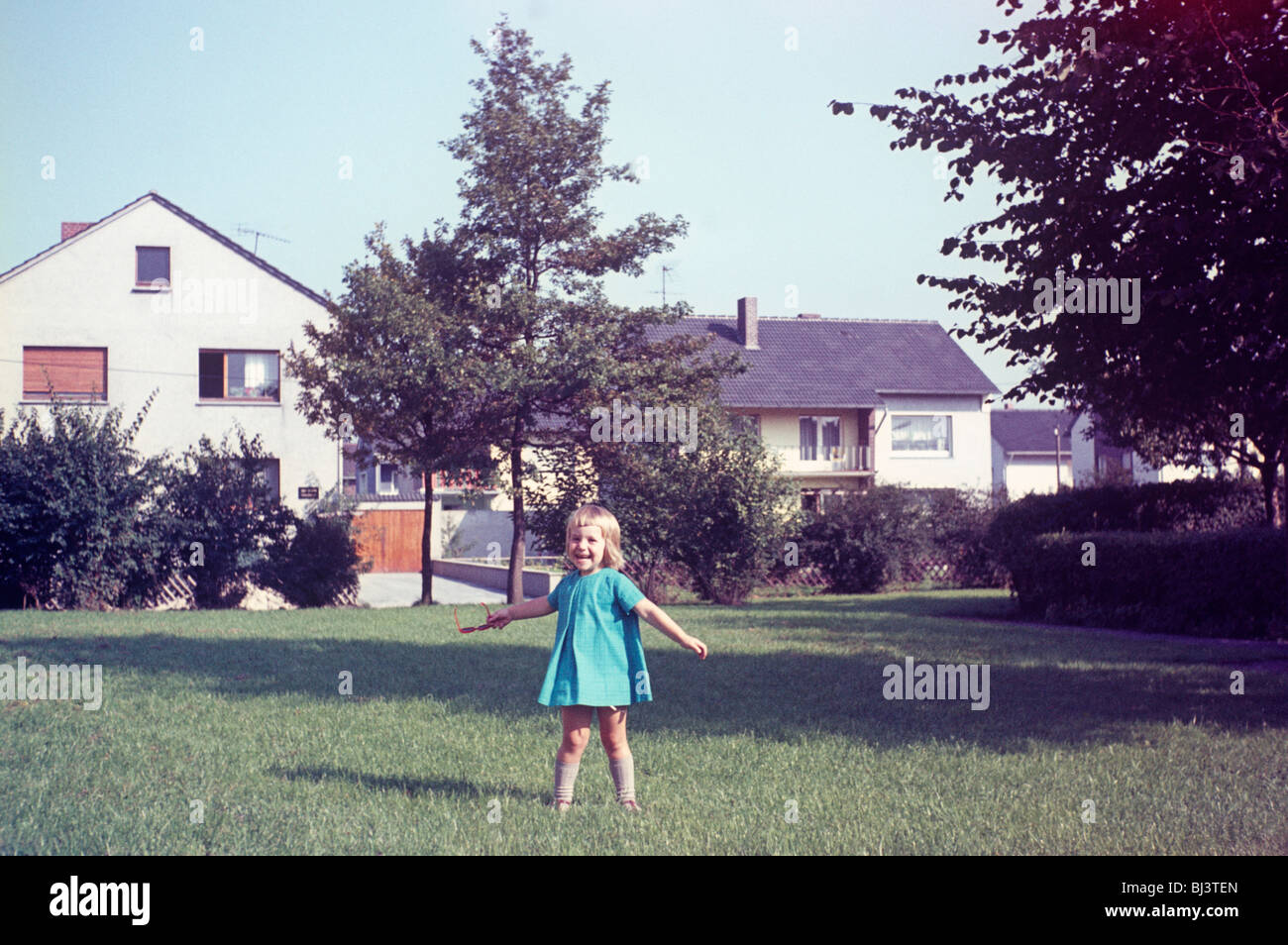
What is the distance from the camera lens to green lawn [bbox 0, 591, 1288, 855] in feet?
17.2

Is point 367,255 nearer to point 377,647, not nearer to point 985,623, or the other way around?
point 377,647

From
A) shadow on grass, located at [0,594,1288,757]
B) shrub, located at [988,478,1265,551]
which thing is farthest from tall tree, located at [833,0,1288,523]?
shrub, located at [988,478,1265,551]

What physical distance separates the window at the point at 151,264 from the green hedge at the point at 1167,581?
23111mm

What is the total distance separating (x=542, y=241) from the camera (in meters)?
23.8

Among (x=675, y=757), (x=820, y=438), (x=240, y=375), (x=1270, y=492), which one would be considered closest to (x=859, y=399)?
(x=820, y=438)

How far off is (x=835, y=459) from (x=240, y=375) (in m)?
23.6

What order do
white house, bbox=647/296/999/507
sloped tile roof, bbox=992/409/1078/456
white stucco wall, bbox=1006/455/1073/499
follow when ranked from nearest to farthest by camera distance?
white house, bbox=647/296/999/507 → sloped tile roof, bbox=992/409/1078/456 → white stucco wall, bbox=1006/455/1073/499

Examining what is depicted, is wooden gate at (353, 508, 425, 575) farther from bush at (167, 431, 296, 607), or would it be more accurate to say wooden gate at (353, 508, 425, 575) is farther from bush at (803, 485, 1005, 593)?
bush at (803, 485, 1005, 593)

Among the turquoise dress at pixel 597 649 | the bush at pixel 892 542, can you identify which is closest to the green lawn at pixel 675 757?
the turquoise dress at pixel 597 649

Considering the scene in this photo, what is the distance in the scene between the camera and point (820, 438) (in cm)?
4531

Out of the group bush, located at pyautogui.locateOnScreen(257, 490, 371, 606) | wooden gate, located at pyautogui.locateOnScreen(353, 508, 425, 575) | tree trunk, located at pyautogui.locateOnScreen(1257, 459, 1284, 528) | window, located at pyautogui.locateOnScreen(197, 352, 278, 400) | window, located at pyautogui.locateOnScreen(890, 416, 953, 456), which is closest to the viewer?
tree trunk, located at pyautogui.locateOnScreen(1257, 459, 1284, 528)

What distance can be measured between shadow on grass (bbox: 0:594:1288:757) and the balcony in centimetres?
2867

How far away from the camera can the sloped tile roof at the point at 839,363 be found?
145 ft

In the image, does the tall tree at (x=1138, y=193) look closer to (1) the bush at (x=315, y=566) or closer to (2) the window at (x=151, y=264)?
(1) the bush at (x=315, y=566)
